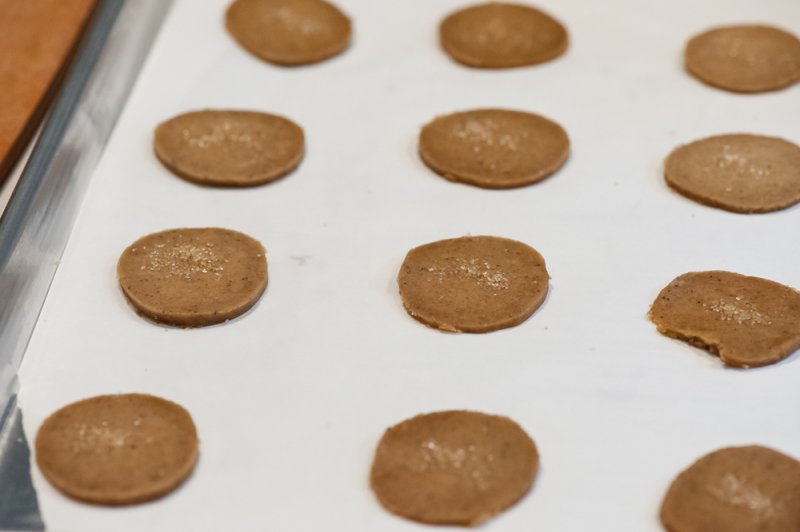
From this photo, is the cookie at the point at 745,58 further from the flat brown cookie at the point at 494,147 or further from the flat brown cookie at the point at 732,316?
the flat brown cookie at the point at 732,316

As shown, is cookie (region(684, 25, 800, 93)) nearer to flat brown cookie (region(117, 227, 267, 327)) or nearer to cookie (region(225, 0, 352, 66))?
cookie (region(225, 0, 352, 66))

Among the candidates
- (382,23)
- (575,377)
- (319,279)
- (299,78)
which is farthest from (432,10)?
(575,377)

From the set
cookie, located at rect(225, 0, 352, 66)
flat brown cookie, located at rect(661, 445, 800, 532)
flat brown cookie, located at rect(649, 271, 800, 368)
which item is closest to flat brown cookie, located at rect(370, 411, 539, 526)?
flat brown cookie, located at rect(661, 445, 800, 532)

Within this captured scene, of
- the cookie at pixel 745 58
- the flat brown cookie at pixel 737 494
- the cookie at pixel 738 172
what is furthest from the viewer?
the cookie at pixel 745 58

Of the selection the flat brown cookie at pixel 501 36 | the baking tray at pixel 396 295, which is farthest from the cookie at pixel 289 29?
the flat brown cookie at pixel 501 36

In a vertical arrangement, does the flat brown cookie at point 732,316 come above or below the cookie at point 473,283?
above

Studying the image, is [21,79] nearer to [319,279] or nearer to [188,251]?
[188,251]
